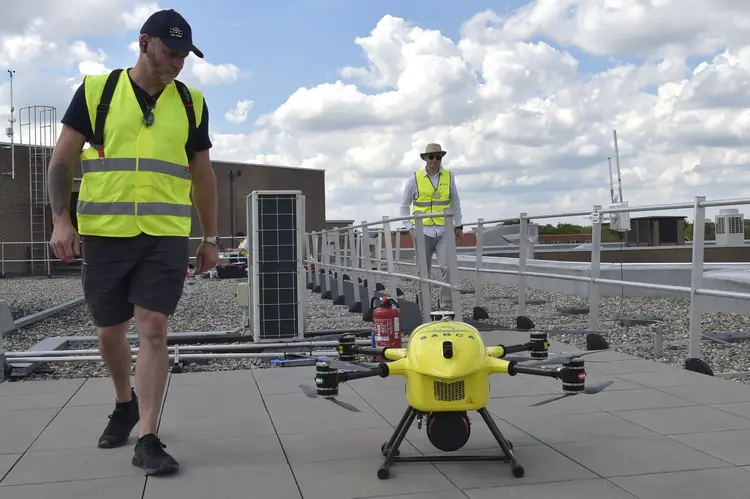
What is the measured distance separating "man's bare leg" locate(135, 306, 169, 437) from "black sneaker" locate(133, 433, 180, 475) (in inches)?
2.8

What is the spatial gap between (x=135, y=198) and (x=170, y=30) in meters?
0.72

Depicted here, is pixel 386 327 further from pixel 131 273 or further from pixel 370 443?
pixel 131 273

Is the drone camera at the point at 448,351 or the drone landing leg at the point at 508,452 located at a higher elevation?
the drone camera at the point at 448,351

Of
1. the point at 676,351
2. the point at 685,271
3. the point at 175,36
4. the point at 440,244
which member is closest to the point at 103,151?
the point at 175,36

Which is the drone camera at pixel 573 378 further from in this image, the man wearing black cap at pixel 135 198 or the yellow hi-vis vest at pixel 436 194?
the yellow hi-vis vest at pixel 436 194

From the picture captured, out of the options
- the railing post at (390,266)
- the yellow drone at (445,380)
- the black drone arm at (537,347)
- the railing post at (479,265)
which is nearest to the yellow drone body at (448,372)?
the yellow drone at (445,380)

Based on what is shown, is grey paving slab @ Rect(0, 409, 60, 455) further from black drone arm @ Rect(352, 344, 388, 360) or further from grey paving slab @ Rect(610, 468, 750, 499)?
grey paving slab @ Rect(610, 468, 750, 499)

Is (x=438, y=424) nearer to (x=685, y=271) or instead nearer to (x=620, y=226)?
(x=620, y=226)

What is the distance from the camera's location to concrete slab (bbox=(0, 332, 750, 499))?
121 inches

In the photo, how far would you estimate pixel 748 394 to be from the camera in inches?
182

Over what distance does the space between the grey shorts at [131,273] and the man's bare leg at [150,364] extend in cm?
5

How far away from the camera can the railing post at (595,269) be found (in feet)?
24.0

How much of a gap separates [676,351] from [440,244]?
284cm

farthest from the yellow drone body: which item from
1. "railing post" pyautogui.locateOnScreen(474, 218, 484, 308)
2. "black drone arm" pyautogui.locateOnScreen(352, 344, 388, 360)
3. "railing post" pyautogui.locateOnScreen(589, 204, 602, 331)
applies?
"railing post" pyautogui.locateOnScreen(474, 218, 484, 308)
